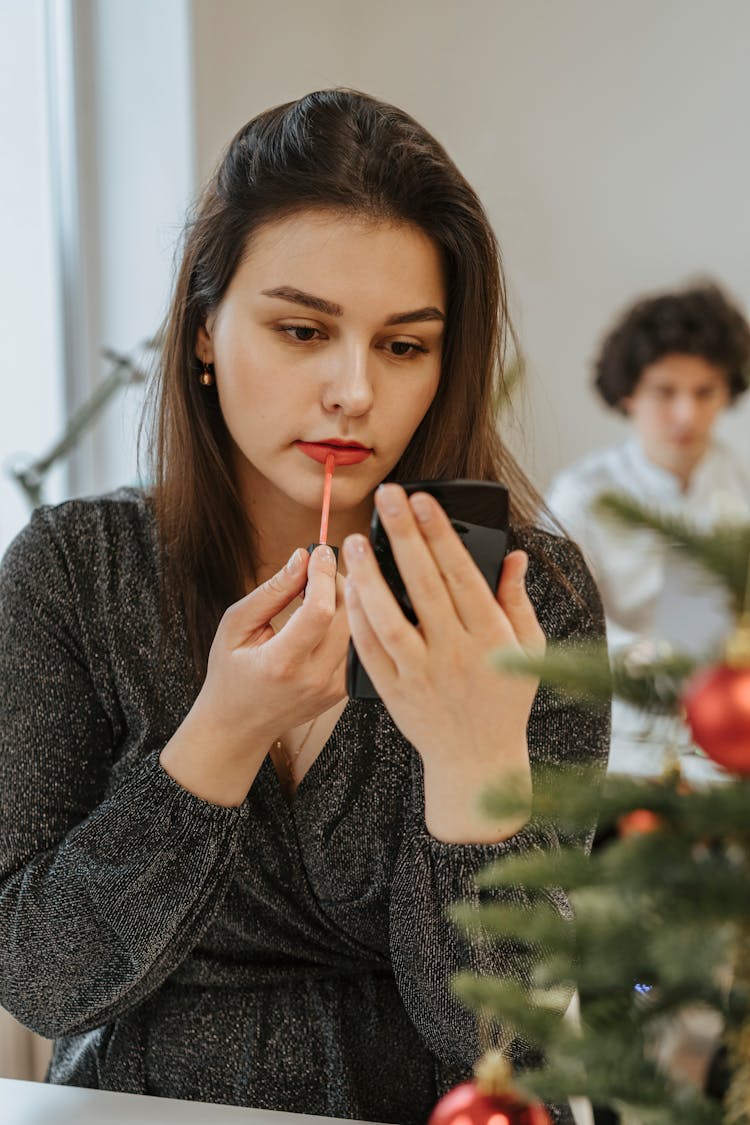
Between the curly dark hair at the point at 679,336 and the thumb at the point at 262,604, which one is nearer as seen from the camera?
the thumb at the point at 262,604

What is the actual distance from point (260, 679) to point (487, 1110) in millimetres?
376

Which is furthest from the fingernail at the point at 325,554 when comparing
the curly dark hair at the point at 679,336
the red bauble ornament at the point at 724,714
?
the curly dark hair at the point at 679,336

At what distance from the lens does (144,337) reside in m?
2.07

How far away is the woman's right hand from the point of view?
0.78 metres

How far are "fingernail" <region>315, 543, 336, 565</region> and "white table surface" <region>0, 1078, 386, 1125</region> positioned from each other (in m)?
0.34

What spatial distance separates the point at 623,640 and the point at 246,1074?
1537 mm

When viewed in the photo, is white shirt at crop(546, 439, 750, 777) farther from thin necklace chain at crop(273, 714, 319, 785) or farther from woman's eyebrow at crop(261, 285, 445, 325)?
woman's eyebrow at crop(261, 285, 445, 325)

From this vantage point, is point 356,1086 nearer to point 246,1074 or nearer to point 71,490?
point 246,1074

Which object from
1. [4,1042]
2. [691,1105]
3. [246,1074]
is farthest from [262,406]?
[4,1042]

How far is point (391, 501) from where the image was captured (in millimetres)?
598

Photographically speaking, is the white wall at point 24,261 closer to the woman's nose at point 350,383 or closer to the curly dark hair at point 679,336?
the woman's nose at point 350,383

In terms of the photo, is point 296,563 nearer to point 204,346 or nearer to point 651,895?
point 204,346

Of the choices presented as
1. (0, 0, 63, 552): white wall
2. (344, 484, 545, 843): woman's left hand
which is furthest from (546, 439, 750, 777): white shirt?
(344, 484, 545, 843): woman's left hand

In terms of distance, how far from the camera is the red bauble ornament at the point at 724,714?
1.16 feet
